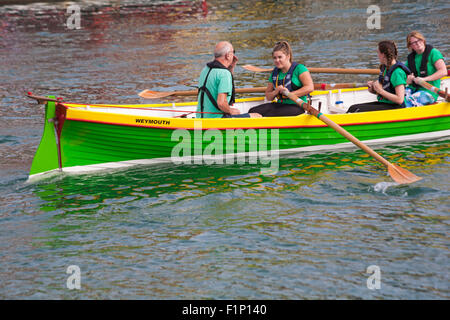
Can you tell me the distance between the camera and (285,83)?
984cm

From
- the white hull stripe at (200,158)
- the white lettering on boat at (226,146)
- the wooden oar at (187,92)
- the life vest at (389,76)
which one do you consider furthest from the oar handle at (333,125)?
the wooden oar at (187,92)

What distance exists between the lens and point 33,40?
2405 centimetres

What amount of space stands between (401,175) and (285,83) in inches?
88.3

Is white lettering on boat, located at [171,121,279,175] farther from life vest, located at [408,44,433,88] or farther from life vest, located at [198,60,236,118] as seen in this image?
life vest, located at [408,44,433,88]

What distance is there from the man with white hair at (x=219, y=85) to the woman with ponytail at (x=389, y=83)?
2.17 m

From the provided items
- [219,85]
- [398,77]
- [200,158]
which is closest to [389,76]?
[398,77]

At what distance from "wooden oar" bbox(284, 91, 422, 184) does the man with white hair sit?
0.91 meters

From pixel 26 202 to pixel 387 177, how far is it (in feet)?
16.2

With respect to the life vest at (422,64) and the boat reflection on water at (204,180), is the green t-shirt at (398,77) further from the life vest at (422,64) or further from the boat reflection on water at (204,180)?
the boat reflection on water at (204,180)

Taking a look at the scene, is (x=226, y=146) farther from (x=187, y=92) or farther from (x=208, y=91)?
(x=187, y=92)

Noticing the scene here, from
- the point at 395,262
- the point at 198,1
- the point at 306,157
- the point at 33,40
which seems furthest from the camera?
the point at 198,1

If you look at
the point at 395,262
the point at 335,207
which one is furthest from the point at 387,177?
the point at 395,262
